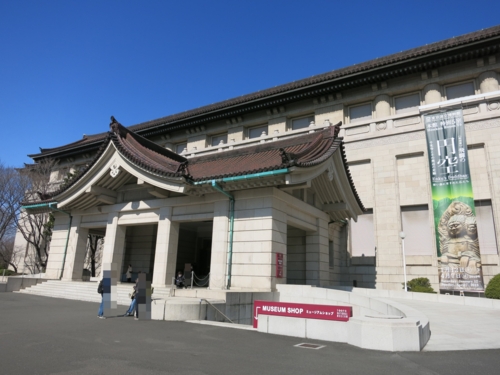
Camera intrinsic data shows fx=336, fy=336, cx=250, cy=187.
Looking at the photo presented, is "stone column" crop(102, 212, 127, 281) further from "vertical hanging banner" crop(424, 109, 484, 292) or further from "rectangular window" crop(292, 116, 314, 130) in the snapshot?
"vertical hanging banner" crop(424, 109, 484, 292)

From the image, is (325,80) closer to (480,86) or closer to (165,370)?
(480,86)

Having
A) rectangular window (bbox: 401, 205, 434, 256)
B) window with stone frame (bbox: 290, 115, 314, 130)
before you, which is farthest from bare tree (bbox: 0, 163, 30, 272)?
rectangular window (bbox: 401, 205, 434, 256)

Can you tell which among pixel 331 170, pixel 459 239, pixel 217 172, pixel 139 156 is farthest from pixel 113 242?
pixel 459 239

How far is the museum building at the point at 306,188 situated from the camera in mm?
15141

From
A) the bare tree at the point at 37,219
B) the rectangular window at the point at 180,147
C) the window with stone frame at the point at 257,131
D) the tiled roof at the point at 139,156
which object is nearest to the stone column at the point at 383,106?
the window with stone frame at the point at 257,131

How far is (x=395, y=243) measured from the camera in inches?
928

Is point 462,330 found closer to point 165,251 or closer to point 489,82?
point 165,251

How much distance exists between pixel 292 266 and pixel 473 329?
10.2m

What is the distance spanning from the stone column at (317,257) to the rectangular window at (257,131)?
572 inches

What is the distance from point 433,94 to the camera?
2419cm

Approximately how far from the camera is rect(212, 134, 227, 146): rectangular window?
110ft

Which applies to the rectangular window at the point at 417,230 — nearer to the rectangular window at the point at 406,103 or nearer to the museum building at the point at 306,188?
the museum building at the point at 306,188

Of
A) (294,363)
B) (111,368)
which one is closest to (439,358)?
(294,363)

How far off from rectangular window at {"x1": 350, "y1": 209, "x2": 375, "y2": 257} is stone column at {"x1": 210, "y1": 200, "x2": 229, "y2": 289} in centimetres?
1388
